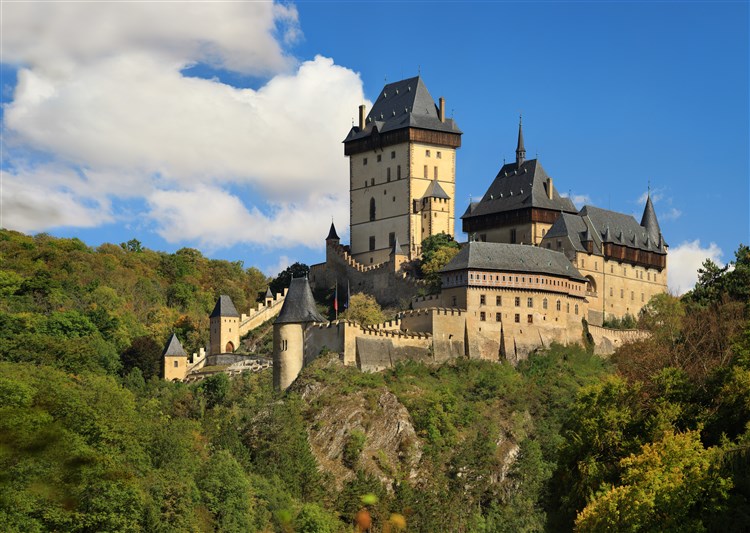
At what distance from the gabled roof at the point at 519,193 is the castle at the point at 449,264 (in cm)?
9

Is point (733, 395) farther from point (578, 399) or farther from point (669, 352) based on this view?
point (669, 352)

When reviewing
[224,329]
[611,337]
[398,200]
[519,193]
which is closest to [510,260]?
[611,337]

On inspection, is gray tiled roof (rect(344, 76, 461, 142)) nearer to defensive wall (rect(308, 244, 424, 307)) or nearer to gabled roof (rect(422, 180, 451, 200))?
gabled roof (rect(422, 180, 451, 200))

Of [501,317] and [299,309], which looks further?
[501,317]

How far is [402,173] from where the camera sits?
97.6m

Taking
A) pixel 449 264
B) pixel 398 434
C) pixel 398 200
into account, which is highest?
pixel 398 200

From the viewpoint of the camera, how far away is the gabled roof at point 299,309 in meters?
80.5

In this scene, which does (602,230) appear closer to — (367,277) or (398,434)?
(367,277)

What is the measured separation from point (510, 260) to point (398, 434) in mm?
13844

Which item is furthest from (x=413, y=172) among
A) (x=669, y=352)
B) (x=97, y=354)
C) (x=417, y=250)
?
(x=669, y=352)

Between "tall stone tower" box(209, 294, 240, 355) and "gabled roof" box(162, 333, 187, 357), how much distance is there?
2.91 m

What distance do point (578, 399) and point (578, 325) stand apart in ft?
84.9

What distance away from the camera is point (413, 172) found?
3826 inches

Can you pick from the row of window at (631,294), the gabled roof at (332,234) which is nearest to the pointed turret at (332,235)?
the gabled roof at (332,234)
